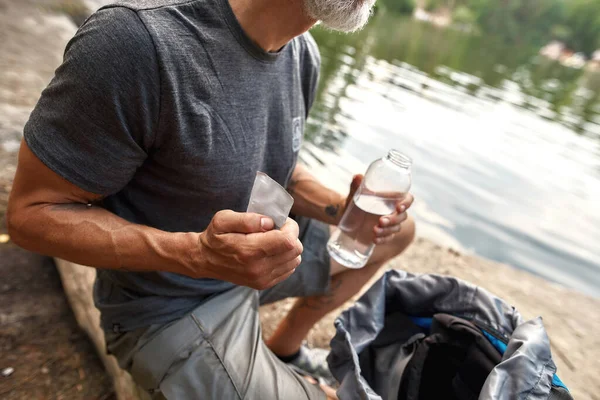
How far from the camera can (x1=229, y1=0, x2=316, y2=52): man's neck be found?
5.21ft

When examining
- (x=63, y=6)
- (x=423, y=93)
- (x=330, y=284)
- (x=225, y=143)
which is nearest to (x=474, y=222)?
(x=330, y=284)

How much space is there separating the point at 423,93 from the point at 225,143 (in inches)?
502

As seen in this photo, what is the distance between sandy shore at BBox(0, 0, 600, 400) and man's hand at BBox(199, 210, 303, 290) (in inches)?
65.2

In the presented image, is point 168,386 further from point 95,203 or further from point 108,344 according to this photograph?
point 95,203

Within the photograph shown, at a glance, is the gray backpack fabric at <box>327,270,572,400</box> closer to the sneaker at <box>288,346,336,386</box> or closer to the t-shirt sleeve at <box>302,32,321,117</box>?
the sneaker at <box>288,346,336,386</box>

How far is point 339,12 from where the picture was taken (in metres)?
1.63

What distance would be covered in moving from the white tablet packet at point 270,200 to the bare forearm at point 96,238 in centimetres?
27

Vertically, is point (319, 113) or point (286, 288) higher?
point (286, 288)

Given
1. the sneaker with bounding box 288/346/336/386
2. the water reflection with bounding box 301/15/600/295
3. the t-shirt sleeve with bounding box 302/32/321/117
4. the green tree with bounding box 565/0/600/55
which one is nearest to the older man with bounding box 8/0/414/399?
the t-shirt sleeve with bounding box 302/32/321/117

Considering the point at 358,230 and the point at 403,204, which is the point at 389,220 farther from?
the point at 358,230

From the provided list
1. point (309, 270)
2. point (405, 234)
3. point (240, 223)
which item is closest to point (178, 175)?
point (240, 223)

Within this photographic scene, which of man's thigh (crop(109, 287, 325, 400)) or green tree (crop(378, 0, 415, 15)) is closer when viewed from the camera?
man's thigh (crop(109, 287, 325, 400))

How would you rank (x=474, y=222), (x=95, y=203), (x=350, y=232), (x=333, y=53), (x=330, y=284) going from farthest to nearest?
1. (x=333, y=53)
2. (x=474, y=222)
3. (x=330, y=284)
4. (x=350, y=232)
5. (x=95, y=203)

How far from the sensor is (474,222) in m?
6.59
